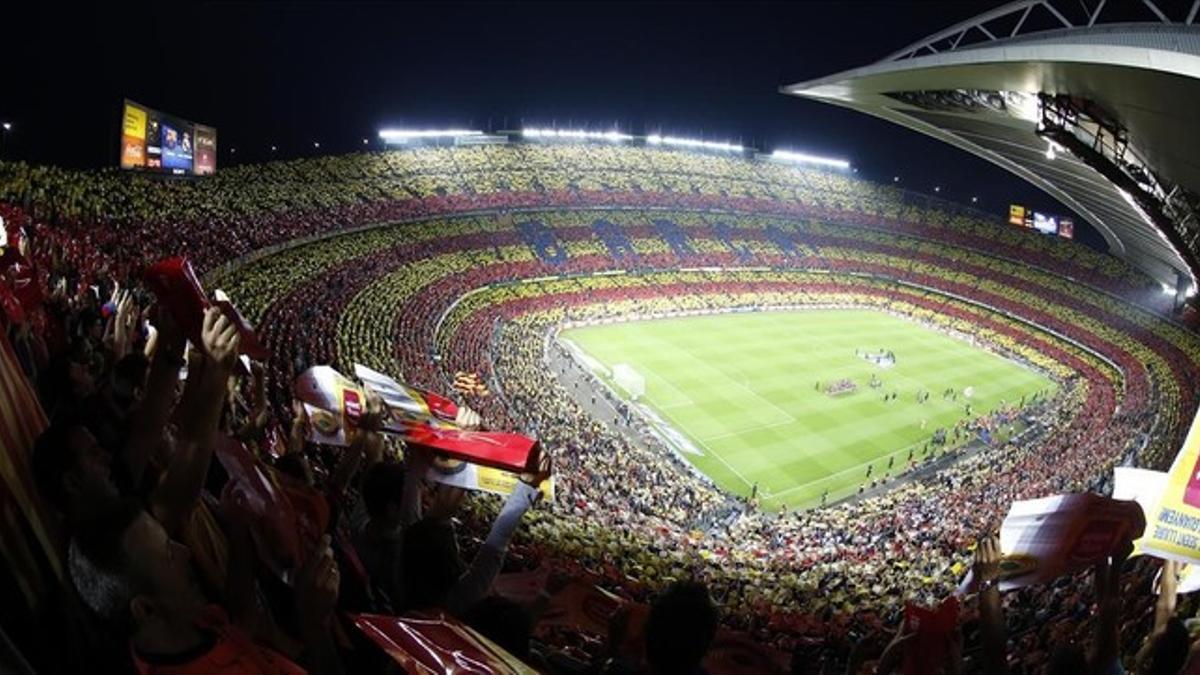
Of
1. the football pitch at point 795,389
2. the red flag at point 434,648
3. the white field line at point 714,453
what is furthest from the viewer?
the football pitch at point 795,389

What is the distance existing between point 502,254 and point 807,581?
1488 inches

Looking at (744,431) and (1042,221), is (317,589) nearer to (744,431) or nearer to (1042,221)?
(744,431)

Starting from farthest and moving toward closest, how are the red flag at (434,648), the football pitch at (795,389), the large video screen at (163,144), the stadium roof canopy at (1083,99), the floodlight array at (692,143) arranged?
the floodlight array at (692,143) < the large video screen at (163,144) < the football pitch at (795,389) < the stadium roof canopy at (1083,99) < the red flag at (434,648)

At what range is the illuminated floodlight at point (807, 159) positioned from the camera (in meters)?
74.4

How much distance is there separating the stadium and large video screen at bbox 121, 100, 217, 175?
222 millimetres

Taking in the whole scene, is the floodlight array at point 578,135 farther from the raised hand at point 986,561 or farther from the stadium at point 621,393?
the raised hand at point 986,561

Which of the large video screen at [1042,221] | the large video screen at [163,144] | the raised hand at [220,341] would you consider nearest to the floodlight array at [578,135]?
the large video screen at [163,144]

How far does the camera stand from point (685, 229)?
61.5 meters

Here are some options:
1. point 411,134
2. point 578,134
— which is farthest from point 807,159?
point 411,134

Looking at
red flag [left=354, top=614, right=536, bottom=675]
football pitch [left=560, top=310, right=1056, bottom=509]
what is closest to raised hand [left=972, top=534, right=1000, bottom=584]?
red flag [left=354, top=614, right=536, bottom=675]

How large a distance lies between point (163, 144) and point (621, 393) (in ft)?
73.5

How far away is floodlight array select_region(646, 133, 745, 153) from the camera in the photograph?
69.1m

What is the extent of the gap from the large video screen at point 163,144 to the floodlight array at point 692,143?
142 feet

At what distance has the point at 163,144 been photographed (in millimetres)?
29797
